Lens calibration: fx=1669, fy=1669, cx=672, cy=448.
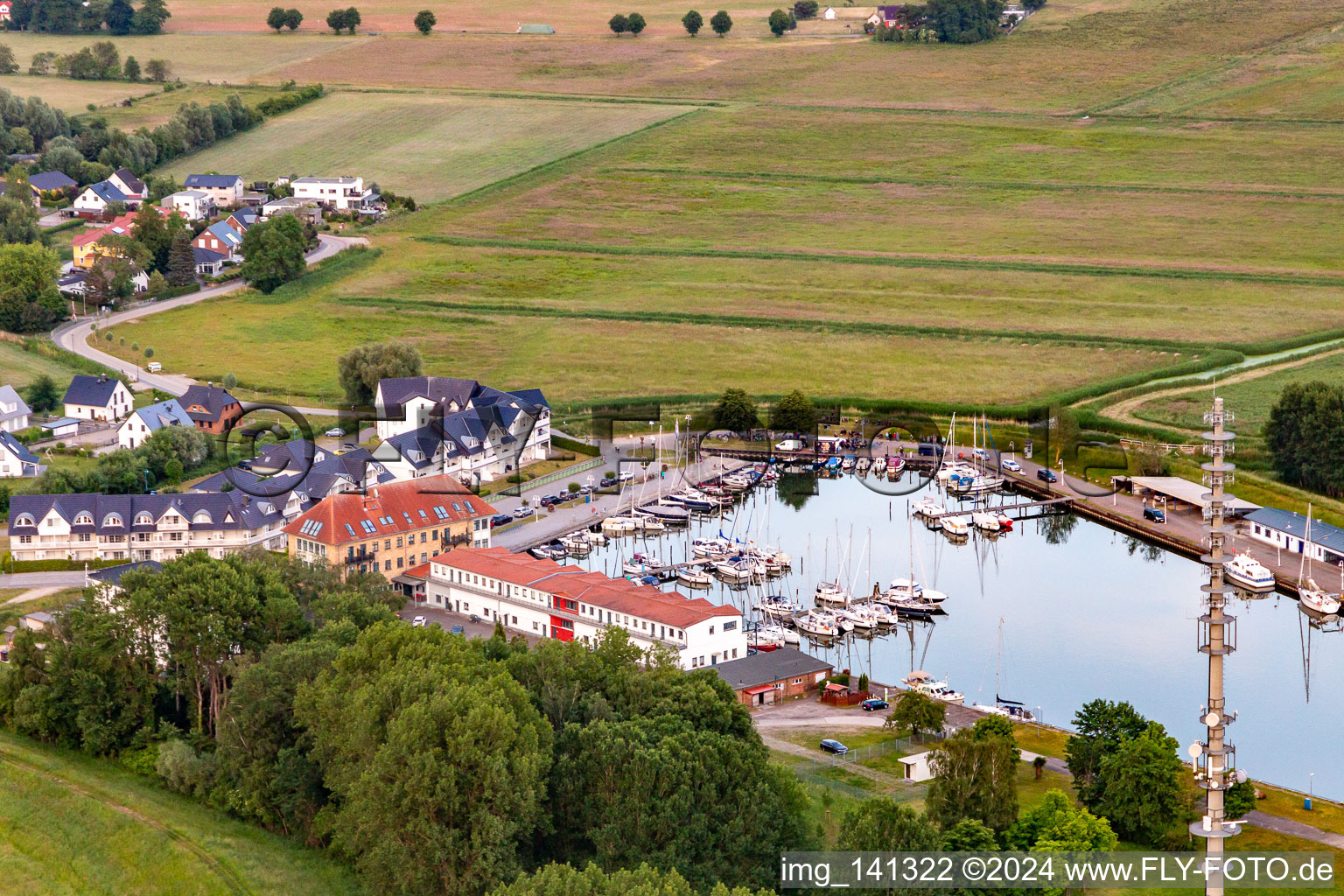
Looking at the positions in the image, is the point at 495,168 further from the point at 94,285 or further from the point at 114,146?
the point at 94,285

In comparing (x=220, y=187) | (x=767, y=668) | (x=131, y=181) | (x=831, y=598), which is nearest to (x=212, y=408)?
(x=831, y=598)

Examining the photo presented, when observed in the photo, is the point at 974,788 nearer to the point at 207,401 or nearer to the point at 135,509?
the point at 135,509

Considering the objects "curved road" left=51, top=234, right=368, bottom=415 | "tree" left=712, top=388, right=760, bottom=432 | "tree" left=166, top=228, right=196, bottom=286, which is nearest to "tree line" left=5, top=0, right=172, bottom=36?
"curved road" left=51, top=234, right=368, bottom=415

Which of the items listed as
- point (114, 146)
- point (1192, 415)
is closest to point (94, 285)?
point (114, 146)

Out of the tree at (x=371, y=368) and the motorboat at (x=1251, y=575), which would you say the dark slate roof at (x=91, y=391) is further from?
the motorboat at (x=1251, y=575)

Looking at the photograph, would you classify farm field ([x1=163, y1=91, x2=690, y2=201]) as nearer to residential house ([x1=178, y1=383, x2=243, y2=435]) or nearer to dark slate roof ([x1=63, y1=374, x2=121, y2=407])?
dark slate roof ([x1=63, y1=374, x2=121, y2=407])

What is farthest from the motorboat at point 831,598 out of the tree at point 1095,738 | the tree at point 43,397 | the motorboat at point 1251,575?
the tree at point 43,397
